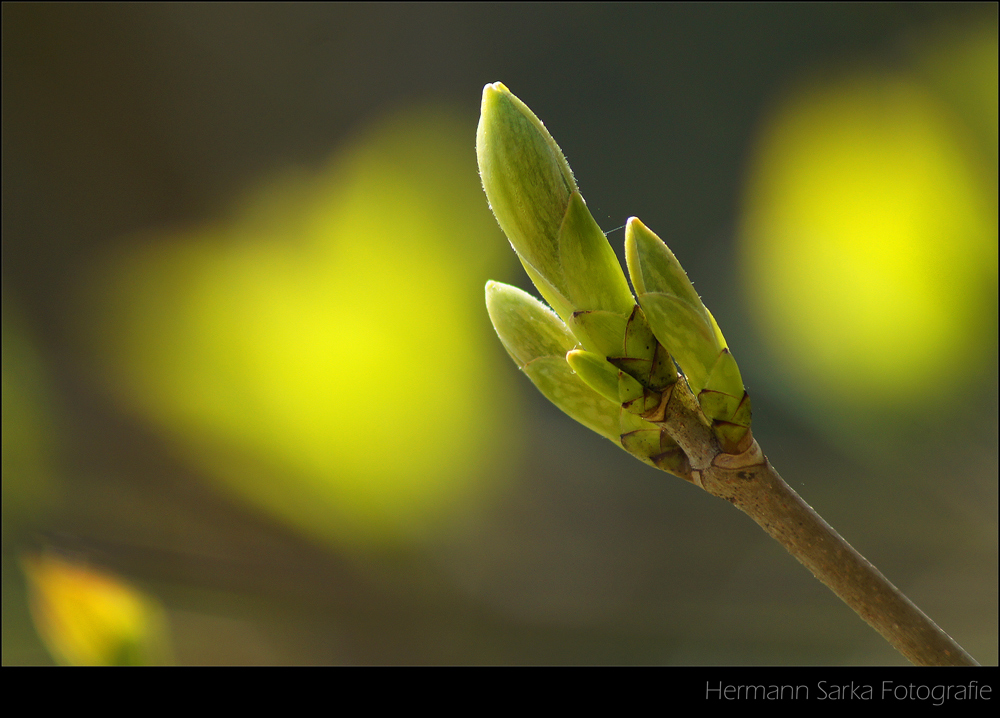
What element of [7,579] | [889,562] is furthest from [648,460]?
[7,579]

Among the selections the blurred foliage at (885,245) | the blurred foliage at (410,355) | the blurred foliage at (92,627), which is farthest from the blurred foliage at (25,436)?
the blurred foliage at (885,245)

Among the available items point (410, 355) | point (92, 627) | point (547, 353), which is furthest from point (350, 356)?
point (547, 353)

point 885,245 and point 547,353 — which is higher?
point 885,245

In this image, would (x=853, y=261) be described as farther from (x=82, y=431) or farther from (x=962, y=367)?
(x=82, y=431)

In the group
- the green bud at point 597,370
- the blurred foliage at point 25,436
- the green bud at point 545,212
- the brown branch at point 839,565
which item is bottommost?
the brown branch at point 839,565

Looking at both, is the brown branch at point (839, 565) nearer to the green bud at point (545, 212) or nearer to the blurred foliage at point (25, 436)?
the green bud at point (545, 212)

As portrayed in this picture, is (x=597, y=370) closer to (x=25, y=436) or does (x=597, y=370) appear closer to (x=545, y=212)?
(x=545, y=212)
